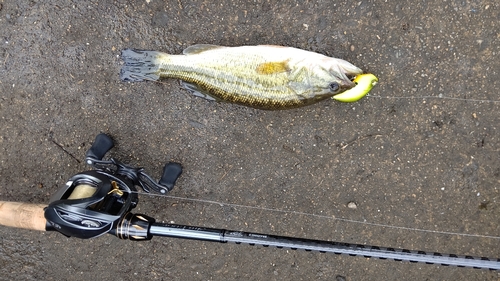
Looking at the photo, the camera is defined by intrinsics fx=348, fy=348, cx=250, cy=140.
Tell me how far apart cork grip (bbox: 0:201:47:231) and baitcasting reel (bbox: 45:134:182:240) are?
251mm

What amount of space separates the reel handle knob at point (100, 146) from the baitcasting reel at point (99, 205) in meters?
0.08

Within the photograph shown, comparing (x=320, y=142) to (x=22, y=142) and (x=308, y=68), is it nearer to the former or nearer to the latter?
(x=308, y=68)

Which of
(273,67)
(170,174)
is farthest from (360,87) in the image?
(170,174)

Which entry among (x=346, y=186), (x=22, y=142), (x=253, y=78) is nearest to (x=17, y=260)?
(x=22, y=142)

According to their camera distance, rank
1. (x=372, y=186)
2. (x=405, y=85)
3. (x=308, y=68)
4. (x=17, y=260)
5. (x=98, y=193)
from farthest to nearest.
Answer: (x=17, y=260) → (x=372, y=186) → (x=405, y=85) → (x=308, y=68) → (x=98, y=193)

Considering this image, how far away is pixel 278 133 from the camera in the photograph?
3.05 metres

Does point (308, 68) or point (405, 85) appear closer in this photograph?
point (308, 68)

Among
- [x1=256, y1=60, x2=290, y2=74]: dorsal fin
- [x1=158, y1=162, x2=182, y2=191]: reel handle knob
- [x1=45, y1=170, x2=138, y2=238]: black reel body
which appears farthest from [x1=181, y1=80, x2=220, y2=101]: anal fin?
[x1=45, y1=170, x2=138, y2=238]: black reel body

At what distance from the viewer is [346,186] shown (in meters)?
3.11

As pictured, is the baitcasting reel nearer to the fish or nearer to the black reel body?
the black reel body

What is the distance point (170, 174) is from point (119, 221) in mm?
746

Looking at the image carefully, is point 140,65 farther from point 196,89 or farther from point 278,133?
point 278,133

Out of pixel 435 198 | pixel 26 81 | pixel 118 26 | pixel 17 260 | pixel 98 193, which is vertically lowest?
pixel 17 260

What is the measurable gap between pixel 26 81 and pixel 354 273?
3.44 metres
